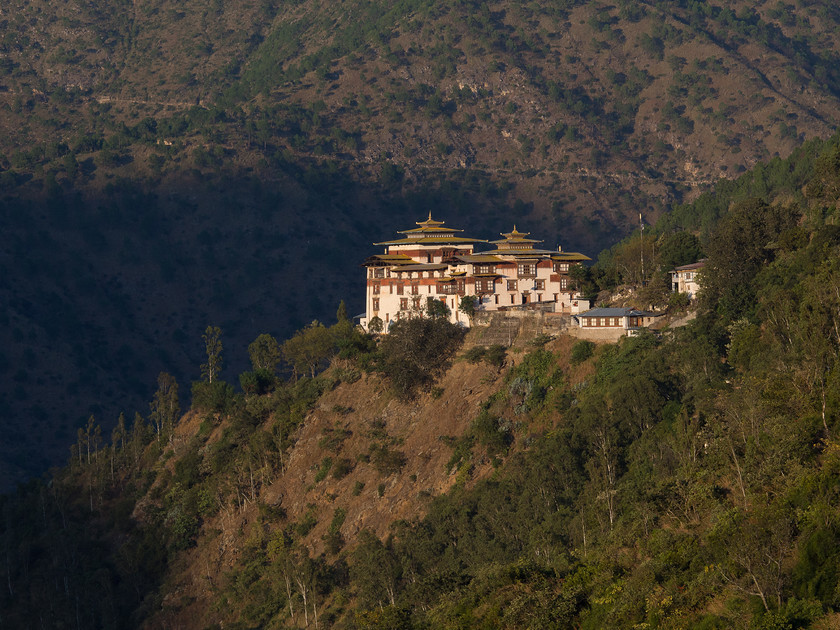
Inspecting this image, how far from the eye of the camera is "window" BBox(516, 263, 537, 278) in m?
119

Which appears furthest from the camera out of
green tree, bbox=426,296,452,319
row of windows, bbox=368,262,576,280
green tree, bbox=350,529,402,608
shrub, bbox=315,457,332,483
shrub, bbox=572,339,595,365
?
row of windows, bbox=368,262,576,280

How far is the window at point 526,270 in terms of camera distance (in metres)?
119

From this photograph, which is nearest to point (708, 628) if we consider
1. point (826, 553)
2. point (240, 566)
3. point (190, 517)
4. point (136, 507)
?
point (826, 553)

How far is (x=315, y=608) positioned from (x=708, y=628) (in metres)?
47.5

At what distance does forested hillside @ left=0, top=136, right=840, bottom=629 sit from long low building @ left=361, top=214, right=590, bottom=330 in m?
3.39

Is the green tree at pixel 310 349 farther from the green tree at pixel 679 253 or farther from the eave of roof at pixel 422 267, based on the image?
the green tree at pixel 679 253

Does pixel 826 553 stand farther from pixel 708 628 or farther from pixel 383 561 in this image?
pixel 383 561

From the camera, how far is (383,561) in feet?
320

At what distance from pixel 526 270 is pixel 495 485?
86.0ft

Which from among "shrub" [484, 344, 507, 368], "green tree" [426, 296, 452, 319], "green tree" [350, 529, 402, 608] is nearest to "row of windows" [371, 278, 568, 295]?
"green tree" [426, 296, 452, 319]

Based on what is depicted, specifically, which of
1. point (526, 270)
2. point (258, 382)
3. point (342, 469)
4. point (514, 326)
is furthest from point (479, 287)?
→ point (258, 382)

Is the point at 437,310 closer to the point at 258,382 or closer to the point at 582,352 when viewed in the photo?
the point at 582,352

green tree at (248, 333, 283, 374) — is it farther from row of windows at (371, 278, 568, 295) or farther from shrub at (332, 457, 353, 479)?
shrub at (332, 457, 353, 479)

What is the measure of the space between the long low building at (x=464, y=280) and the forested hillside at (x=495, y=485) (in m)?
3.39
